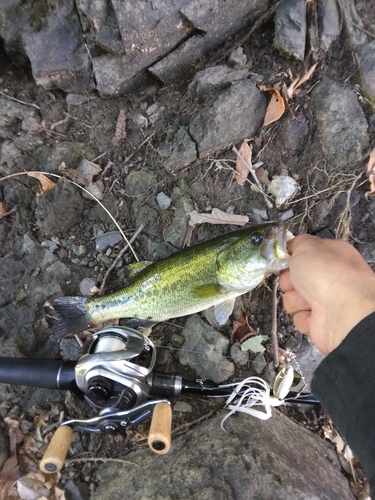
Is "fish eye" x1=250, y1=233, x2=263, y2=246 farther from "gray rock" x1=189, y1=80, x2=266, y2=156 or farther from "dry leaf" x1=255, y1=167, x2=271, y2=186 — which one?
"gray rock" x1=189, y1=80, x2=266, y2=156

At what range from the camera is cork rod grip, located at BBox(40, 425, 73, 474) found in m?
2.46

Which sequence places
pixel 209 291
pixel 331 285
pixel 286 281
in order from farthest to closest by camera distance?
pixel 209 291 → pixel 286 281 → pixel 331 285

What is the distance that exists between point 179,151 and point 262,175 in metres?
0.90

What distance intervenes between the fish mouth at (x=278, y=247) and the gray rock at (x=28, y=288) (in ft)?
6.66

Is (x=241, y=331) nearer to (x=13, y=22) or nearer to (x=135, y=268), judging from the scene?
(x=135, y=268)

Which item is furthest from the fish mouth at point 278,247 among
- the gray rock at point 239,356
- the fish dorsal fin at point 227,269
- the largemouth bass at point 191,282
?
the gray rock at point 239,356

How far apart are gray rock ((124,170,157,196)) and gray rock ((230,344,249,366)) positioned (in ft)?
6.24

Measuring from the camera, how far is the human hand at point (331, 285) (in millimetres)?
2570

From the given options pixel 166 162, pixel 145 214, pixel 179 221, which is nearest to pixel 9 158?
pixel 145 214

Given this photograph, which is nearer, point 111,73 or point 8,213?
point 111,73

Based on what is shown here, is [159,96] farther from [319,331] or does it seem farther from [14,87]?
[319,331]

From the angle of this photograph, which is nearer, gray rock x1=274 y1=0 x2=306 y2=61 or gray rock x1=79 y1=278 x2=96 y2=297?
gray rock x1=274 y1=0 x2=306 y2=61

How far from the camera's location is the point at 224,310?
3.62 metres

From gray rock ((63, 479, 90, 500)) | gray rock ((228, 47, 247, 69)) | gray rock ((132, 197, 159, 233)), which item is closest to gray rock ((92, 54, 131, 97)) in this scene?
gray rock ((228, 47, 247, 69))
